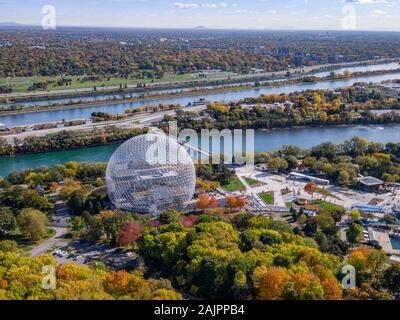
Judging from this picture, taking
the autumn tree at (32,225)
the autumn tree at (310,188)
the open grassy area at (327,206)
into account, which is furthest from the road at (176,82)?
the open grassy area at (327,206)

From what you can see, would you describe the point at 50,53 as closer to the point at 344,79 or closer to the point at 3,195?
the point at 344,79

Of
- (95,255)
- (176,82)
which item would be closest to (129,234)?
(95,255)

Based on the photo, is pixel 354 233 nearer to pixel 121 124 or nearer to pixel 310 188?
pixel 310 188

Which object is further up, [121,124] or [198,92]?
[198,92]

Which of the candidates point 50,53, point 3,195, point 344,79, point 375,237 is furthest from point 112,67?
point 375,237

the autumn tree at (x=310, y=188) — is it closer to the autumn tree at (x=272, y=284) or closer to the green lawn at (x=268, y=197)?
the green lawn at (x=268, y=197)

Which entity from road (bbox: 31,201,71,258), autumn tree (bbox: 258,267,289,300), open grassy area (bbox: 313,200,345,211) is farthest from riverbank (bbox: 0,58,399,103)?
autumn tree (bbox: 258,267,289,300)
